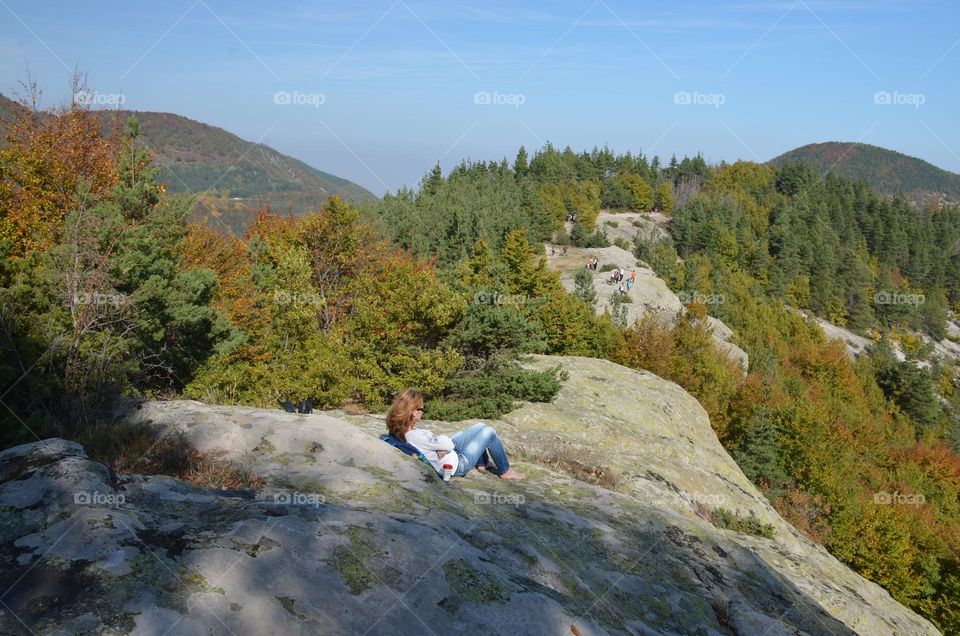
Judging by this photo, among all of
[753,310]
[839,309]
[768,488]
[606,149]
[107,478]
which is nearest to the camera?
[107,478]

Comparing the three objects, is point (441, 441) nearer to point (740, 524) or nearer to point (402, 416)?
point (402, 416)

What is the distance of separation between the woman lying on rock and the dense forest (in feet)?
11.7

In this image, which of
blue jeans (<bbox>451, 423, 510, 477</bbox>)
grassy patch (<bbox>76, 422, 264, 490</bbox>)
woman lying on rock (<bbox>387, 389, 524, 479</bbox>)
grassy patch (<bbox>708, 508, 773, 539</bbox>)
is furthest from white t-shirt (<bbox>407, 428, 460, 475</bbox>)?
grassy patch (<bbox>708, 508, 773, 539</bbox>)

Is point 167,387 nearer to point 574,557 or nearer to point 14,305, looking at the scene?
point 14,305

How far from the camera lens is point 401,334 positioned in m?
17.4

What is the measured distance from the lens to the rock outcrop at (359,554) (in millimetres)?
3709

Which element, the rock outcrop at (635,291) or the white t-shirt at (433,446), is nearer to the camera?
the white t-shirt at (433,446)

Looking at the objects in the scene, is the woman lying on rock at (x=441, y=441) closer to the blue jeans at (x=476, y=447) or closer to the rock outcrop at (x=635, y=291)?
the blue jeans at (x=476, y=447)

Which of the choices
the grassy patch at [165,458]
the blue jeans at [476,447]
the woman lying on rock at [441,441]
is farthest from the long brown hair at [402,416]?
the grassy patch at [165,458]

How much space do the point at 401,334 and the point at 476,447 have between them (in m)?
9.14

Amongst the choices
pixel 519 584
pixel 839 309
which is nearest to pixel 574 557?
pixel 519 584

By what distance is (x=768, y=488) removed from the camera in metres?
38.2

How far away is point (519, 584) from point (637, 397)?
15802 mm

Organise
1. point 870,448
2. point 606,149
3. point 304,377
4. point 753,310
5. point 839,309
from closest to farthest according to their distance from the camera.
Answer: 1. point 304,377
2. point 870,448
3. point 753,310
4. point 839,309
5. point 606,149
